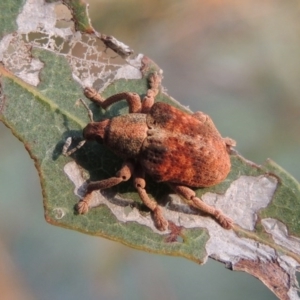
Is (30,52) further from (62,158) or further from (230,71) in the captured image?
(230,71)

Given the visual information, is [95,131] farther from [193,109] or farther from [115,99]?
[193,109]

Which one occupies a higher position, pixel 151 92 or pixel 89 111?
pixel 151 92

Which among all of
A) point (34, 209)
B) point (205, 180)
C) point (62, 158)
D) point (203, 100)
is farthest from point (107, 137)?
point (203, 100)

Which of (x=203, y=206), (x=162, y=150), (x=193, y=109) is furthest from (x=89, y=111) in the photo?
(x=193, y=109)

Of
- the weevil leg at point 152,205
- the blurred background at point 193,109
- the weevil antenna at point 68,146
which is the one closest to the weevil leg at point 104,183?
the weevil leg at point 152,205

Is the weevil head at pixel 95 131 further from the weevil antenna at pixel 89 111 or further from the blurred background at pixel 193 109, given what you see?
the blurred background at pixel 193 109

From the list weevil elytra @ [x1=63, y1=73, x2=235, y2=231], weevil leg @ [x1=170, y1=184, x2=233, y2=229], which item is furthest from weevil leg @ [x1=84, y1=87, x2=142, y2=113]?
weevil leg @ [x1=170, y1=184, x2=233, y2=229]

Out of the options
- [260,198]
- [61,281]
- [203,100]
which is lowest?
[61,281]
